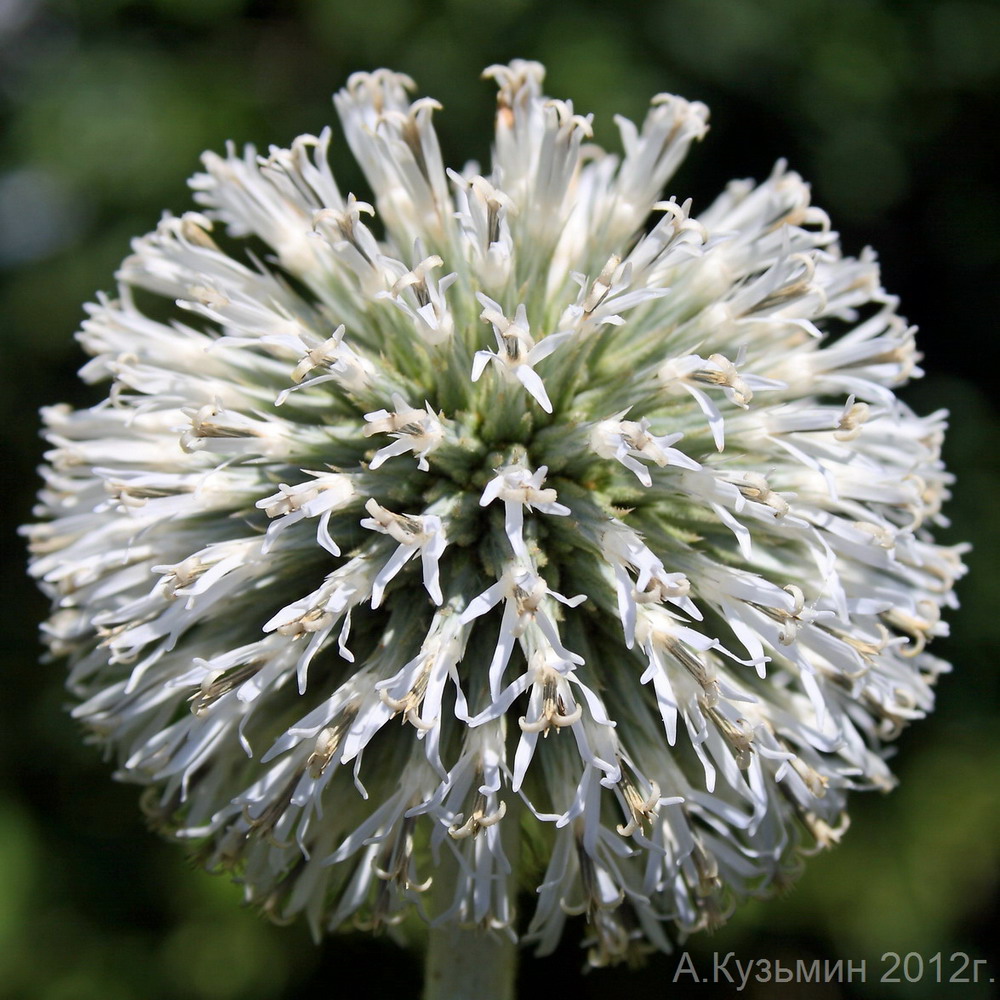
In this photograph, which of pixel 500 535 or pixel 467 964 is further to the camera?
pixel 467 964

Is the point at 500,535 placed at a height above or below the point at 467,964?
above

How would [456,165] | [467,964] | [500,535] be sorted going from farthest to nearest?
[456,165] → [467,964] → [500,535]

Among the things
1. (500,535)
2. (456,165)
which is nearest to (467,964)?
(500,535)

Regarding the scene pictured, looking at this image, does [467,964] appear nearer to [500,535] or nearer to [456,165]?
[500,535]

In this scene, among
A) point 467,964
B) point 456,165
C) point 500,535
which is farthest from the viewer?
point 456,165

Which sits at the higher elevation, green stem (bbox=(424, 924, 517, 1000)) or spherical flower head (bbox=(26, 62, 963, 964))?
spherical flower head (bbox=(26, 62, 963, 964))

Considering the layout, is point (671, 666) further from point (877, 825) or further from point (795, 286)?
point (877, 825)

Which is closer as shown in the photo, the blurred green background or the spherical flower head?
the spherical flower head

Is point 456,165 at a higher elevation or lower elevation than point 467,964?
higher
